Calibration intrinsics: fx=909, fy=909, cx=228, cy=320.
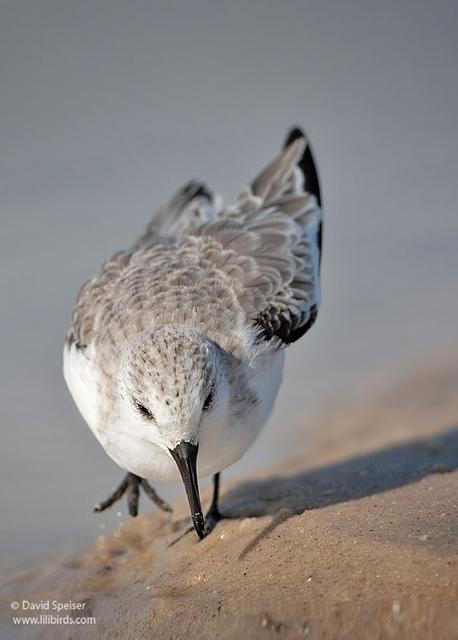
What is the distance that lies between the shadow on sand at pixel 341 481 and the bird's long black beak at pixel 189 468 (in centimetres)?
29

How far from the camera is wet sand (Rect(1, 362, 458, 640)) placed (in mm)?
3338

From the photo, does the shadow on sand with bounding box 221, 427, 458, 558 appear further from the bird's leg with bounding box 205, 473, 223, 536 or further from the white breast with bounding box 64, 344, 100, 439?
the white breast with bounding box 64, 344, 100, 439

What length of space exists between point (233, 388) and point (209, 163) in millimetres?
6440

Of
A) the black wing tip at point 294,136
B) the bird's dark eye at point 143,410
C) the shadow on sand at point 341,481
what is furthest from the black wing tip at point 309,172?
the bird's dark eye at point 143,410

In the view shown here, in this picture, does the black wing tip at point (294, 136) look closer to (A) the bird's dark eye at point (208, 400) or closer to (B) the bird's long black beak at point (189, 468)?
(A) the bird's dark eye at point (208, 400)

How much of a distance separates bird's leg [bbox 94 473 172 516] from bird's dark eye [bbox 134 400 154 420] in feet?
4.83

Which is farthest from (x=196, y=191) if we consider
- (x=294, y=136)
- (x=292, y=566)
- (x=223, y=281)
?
(x=292, y=566)

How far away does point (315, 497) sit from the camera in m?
5.02

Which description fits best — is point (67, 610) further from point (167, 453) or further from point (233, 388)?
point (233, 388)

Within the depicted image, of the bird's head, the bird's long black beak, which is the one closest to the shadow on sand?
the bird's long black beak

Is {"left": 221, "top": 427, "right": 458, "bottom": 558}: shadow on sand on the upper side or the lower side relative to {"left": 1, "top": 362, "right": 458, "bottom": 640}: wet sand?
lower

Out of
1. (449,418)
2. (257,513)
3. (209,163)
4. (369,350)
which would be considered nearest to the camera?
(257,513)

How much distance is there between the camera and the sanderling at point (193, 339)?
163 inches

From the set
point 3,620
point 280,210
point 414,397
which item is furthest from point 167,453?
point 414,397
